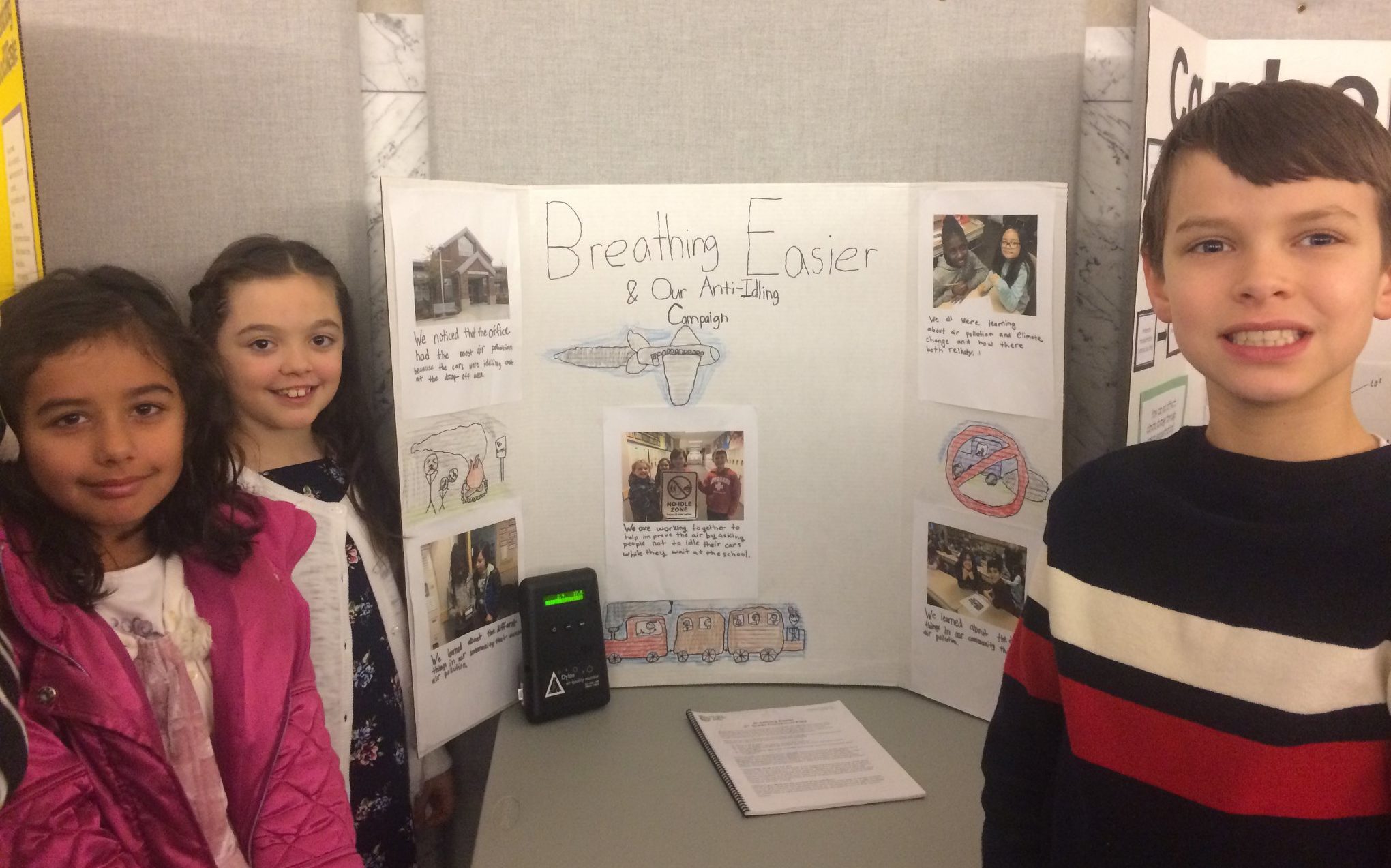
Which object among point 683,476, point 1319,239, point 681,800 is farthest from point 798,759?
point 1319,239

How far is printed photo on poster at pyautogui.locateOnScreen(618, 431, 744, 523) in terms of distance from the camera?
1.18 meters

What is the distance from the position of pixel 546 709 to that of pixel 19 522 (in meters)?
0.60

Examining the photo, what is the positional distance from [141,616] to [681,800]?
1.90ft

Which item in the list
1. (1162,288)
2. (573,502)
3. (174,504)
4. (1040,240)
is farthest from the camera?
(573,502)

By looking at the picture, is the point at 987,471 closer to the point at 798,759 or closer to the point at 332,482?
Result: the point at 798,759

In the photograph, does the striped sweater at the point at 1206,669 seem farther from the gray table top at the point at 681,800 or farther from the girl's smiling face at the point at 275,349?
the girl's smiling face at the point at 275,349

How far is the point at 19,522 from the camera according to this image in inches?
30.5

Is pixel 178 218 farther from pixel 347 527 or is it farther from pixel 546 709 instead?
pixel 546 709

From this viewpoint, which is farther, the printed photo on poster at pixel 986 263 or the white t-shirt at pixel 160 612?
the printed photo on poster at pixel 986 263

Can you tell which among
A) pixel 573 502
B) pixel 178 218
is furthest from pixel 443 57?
pixel 573 502

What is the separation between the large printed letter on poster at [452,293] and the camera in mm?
1016

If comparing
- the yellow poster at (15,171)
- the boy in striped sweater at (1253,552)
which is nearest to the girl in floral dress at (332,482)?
the yellow poster at (15,171)

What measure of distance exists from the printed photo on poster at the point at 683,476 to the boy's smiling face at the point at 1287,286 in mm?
646

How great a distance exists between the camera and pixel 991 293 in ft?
3.59
